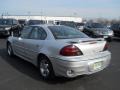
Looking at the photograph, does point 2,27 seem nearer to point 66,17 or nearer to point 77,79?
point 77,79

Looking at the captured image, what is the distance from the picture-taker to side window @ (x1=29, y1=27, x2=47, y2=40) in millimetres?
6495

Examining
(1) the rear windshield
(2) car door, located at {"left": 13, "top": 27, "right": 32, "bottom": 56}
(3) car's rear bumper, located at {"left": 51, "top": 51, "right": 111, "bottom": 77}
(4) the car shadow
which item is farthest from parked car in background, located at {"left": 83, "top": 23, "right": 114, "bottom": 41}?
(3) car's rear bumper, located at {"left": 51, "top": 51, "right": 111, "bottom": 77}

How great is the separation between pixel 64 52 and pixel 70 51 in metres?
0.15

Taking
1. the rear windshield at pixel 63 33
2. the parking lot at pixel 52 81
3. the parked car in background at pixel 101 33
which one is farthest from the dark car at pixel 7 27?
the rear windshield at pixel 63 33

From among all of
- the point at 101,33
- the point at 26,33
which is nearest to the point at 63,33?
the point at 26,33

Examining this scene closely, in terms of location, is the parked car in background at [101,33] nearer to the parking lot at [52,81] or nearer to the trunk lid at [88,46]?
the parking lot at [52,81]

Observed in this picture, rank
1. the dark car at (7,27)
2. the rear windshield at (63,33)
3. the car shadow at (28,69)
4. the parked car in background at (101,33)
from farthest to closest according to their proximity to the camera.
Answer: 1. the dark car at (7,27)
2. the parked car in background at (101,33)
3. the rear windshield at (63,33)
4. the car shadow at (28,69)

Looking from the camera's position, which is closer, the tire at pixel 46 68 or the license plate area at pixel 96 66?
the license plate area at pixel 96 66

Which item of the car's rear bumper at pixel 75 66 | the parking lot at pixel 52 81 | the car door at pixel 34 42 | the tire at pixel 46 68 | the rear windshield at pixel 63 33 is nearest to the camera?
the car's rear bumper at pixel 75 66

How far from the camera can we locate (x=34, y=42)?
675 cm

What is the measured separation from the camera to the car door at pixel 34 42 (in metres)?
6.46

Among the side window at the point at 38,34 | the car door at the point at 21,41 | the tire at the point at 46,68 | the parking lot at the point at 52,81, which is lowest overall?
the parking lot at the point at 52,81

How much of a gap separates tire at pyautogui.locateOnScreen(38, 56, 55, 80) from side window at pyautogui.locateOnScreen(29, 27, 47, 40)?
2.02 ft

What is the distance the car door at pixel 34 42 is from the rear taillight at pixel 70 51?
38.9 inches
